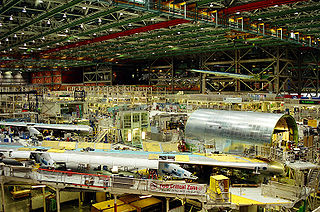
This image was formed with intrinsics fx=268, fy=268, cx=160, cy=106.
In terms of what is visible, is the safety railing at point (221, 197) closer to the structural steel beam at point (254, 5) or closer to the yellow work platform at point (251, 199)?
the yellow work platform at point (251, 199)

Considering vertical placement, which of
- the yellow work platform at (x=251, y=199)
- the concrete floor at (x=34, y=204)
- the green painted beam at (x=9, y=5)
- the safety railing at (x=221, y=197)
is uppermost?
the green painted beam at (x=9, y=5)

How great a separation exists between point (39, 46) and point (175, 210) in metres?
40.0

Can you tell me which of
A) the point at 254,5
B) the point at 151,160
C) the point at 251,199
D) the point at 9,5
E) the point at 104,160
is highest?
the point at 254,5

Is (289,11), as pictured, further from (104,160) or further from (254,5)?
(104,160)

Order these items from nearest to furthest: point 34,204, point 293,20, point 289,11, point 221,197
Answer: point 221,197 < point 34,204 < point 289,11 < point 293,20

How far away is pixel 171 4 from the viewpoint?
941 inches

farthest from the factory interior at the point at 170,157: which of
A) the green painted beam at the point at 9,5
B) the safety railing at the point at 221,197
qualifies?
the green painted beam at the point at 9,5

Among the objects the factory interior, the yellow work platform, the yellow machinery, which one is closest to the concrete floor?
the factory interior

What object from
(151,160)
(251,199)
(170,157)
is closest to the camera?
(251,199)

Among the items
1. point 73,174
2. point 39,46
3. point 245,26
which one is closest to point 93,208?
point 73,174

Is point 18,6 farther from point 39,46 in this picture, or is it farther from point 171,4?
point 39,46

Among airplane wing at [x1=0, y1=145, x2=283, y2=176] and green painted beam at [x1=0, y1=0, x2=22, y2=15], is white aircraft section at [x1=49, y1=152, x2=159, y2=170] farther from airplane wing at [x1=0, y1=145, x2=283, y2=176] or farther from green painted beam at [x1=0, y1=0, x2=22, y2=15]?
green painted beam at [x1=0, y1=0, x2=22, y2=15]

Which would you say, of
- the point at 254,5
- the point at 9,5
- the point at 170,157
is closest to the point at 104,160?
the point at 170,157

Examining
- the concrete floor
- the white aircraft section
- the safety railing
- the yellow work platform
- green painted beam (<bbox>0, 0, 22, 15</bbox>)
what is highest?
green painted beam (<bbox>0, 0, 22, 15</bbox>)
